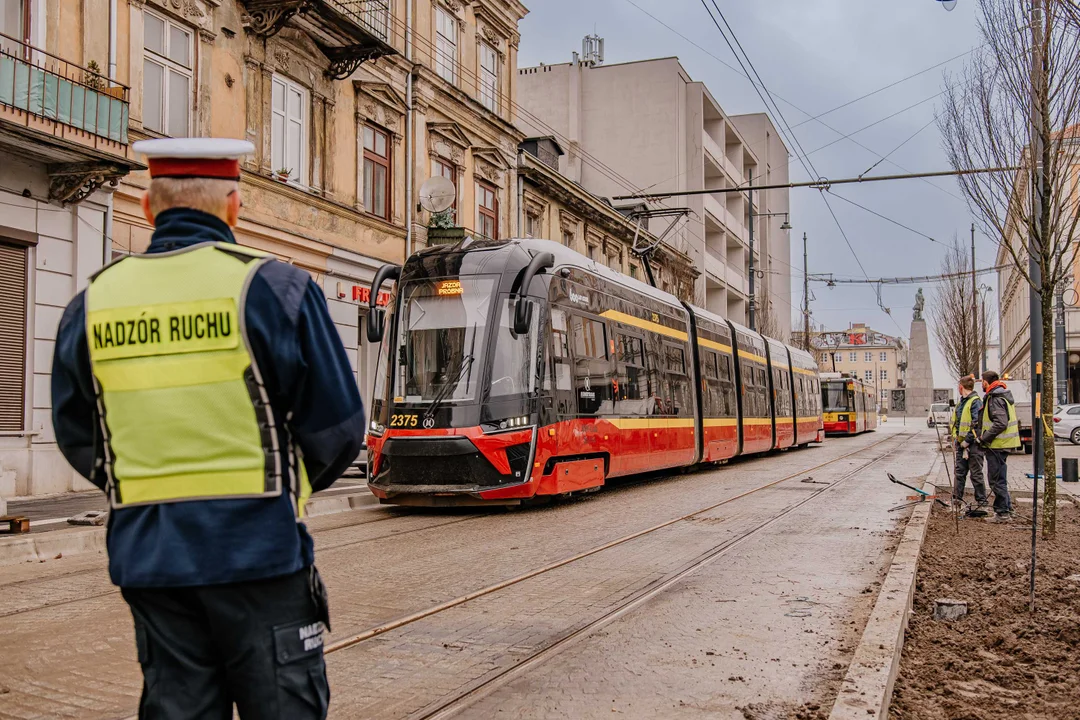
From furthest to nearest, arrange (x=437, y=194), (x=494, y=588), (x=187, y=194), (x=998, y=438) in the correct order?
(x=437, y=194), (x=998, y=438), (x=494, y=588), (x=187, y=194)

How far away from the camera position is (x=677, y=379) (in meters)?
18.4

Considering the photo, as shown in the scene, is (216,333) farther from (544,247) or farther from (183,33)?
(183,33)

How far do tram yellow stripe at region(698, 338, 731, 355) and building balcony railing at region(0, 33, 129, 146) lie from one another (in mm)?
11185

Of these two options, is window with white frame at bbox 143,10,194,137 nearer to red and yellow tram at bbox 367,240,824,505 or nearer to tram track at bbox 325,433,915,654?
red and yellow tram at bbox 367,240,824,505

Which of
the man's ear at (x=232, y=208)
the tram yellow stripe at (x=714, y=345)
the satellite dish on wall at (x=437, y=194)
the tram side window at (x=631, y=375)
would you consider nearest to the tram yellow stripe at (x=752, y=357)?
the tram yellow stripe at (x=714, y=345)

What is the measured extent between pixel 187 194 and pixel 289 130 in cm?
1890

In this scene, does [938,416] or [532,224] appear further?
[938,416]

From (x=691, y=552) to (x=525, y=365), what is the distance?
152 inches

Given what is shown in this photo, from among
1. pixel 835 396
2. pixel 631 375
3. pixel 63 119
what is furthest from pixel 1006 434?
pixel 835 396

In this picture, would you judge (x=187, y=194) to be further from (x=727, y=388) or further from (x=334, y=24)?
(x=727, y=388)

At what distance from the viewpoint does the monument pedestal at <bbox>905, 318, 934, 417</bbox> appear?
71812mm

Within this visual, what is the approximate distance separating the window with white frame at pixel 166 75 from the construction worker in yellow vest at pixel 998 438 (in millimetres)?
12561

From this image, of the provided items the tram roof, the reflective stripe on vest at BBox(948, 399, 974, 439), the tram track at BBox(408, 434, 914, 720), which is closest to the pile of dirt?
the tram track at BBox(408, 434, 914, 720)

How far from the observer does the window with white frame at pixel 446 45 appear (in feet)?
85.3
